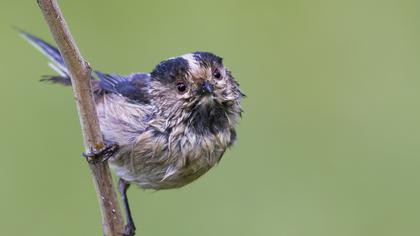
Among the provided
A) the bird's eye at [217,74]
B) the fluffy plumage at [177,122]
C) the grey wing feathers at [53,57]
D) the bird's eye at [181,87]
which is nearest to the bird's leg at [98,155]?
the fluffy plumage at [177,122]

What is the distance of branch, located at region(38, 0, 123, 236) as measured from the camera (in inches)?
124

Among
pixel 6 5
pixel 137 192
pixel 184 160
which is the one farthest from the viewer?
pixel 6 5

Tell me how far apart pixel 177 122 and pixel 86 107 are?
64 centimetres

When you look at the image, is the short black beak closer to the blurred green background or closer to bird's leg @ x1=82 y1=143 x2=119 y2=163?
bird's leg @ x1=82 y1=143 x2=119 y2=163

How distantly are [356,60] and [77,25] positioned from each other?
2.32 m

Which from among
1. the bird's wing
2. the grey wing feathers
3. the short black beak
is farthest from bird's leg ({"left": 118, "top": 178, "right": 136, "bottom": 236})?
the short black beak

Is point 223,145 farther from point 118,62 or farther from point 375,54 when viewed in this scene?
point 375,54

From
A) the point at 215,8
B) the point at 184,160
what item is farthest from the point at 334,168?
the point at 184,160

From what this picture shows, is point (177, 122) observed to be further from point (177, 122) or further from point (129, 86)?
point (129, 86)

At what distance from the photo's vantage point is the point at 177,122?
3938 mm

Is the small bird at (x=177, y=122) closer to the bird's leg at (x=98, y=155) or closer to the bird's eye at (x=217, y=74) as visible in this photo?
the bird's eye at (x=217, y=74)

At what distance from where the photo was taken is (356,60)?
7.25m

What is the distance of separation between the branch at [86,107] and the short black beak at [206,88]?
56 cm

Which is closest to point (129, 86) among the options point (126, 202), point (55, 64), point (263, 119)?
point (55, 64)
